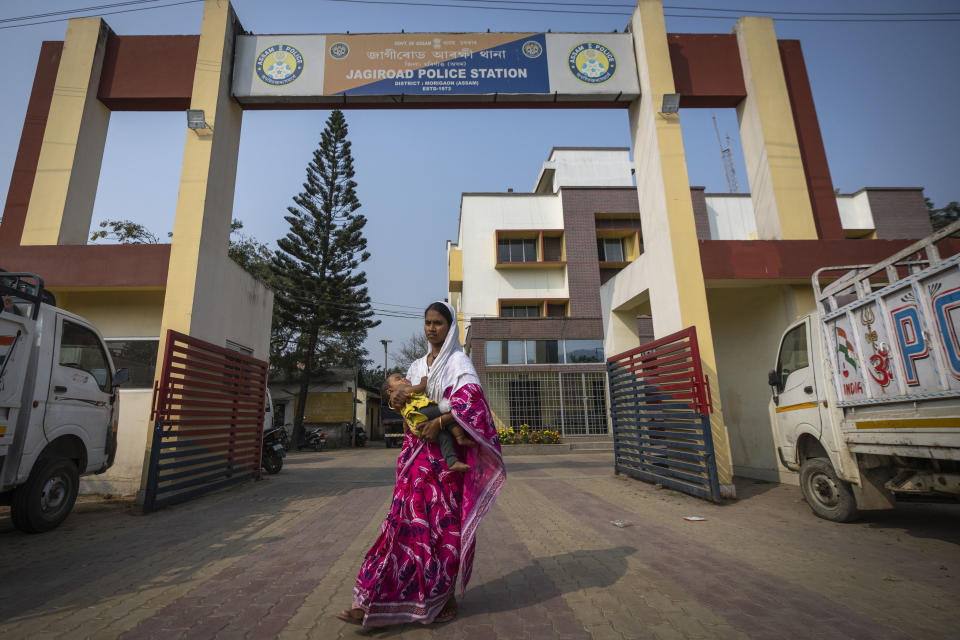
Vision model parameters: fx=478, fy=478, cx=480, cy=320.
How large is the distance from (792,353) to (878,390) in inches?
66.1

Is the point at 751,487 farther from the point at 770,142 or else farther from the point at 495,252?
the point at 495,252

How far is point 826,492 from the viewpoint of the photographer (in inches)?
192

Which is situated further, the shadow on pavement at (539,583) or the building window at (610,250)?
the building window at (610,250)

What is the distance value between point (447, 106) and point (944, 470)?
27.6 feet

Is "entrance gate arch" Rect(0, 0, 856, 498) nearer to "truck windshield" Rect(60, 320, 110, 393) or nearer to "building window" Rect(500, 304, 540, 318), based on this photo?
"truck windshield" Rect(60, 320, 110, 393)

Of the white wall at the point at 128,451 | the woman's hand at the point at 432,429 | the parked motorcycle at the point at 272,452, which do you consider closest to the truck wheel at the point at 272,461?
the parked motorcycle at the point at 272,452

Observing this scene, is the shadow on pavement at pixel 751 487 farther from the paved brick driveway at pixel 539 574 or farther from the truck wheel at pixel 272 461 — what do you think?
the truck wheel at pixel 272 461

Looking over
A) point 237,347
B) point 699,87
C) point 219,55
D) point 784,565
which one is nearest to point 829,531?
point 784,565

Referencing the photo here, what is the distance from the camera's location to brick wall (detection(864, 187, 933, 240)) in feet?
67.7

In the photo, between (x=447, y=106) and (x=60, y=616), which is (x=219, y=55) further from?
(x=60, y=616)

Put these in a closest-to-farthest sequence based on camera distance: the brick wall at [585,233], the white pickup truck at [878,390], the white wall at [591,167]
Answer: the white pickup truck at [878,390], the brick wall at [585,233], the white wall at [591,167]

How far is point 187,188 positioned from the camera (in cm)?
748

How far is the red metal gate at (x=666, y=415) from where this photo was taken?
603 cm

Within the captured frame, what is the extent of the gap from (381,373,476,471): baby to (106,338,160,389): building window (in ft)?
23.4
